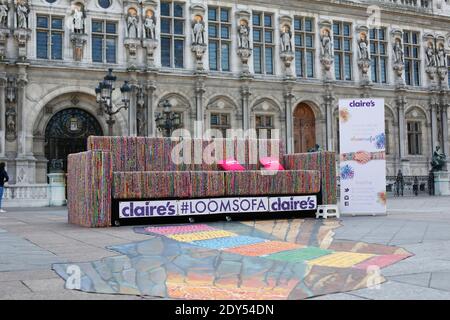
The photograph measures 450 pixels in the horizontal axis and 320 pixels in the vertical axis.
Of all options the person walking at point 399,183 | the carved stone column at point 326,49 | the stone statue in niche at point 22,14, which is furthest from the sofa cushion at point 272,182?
the carved stone column at point 326,49

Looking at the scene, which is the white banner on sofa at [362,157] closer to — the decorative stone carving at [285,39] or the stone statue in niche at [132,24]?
the stone statue in niche at [132,24]

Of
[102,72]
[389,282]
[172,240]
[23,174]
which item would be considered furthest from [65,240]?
[102,72]

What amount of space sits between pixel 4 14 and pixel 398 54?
19.8 metres

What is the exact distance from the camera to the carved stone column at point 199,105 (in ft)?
82.7

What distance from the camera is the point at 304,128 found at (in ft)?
93.7

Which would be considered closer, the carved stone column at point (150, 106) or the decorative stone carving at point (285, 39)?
the carved stone column at point (150, 106)

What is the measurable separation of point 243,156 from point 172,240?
5057 millimetres

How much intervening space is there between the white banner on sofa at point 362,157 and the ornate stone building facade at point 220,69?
11.5 metres

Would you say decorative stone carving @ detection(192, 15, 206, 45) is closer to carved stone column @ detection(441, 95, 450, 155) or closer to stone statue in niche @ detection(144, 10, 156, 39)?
stone statue in niche @ detection(144, 10, 156, 39)

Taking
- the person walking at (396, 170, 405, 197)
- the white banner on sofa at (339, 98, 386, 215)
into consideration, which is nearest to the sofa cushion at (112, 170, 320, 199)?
the white banner on sofa at (339, 98, 386, 215)

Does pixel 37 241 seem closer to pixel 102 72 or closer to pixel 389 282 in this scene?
pixel 389 282

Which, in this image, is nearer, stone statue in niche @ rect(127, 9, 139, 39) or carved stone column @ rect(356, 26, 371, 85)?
stone statue in niche @ rect(127, 9, 139, 39)

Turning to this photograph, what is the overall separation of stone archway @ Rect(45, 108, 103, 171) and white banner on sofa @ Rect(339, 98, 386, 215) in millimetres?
13649

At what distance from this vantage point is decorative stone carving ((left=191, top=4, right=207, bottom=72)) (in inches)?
999
